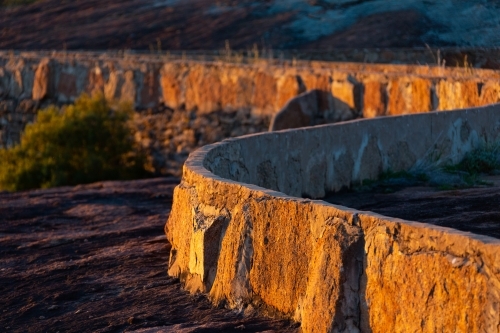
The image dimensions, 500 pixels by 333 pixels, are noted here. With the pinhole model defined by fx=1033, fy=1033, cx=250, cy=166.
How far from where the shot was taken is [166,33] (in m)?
33.0

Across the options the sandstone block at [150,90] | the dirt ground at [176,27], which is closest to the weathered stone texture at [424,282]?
the sandstone block at [150,90]

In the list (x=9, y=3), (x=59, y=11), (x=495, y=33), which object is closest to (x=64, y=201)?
(x=495, y=33)

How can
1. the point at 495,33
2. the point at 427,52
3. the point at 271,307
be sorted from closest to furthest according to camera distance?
the point at 271,307, the point at 495,33, the point at 427,52

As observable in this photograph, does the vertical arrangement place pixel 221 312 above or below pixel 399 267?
below

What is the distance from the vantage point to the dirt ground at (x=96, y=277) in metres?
5.47

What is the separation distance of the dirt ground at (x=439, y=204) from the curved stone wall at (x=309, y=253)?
49 centimetres

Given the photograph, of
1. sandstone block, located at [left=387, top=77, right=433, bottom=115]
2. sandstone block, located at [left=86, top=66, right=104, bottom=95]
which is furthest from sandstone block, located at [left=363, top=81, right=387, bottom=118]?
sandstone block, located at [left=86, top=66, right=104, bottom=95]

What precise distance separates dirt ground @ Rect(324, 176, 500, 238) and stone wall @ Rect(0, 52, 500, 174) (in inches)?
116

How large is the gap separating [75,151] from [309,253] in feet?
38.4

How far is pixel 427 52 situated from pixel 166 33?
51.6ft

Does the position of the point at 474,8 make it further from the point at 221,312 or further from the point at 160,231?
the point at 221,312

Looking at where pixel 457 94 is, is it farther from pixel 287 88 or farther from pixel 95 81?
pixel 95 81

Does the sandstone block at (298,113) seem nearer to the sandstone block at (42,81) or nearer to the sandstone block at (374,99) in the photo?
the sandstone block at (374,99)

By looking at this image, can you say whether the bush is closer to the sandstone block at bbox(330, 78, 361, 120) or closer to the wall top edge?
the sandstone block at bbox(330, 78, 361, 120)
